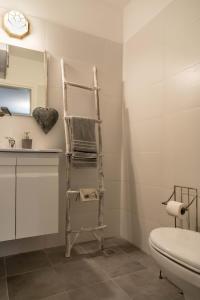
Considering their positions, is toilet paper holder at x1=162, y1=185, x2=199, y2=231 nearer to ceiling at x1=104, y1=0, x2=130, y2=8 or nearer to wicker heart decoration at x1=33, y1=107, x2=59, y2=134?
wicker heart decoration at x1=33, y1=107, x2=59, y2=134

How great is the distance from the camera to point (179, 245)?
103 cm

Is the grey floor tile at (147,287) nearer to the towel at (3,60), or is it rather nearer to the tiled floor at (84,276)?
the tiled floor at (84,276)

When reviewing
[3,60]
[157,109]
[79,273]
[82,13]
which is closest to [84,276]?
[79,273]

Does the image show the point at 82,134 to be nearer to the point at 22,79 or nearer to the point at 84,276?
the point at 22,79

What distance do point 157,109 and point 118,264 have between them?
121 centimetres

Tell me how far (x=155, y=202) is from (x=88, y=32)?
1.66 metres

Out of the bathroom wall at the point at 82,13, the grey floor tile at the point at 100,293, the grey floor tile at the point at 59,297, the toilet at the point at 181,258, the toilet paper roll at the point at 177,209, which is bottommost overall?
the grey floor tile at the point at 100,293

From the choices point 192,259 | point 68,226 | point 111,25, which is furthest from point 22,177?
point 111,25

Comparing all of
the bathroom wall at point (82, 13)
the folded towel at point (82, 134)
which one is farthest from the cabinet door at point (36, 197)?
the bathroom wall at point (82, 13)

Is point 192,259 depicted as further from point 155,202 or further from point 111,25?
point 111,25

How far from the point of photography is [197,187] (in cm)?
142

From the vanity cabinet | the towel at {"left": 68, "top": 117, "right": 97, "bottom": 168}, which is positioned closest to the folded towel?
the towel at {"left": 68, "top": 117, "right": 97, "bottom": 168}

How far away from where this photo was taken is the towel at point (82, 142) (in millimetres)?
1831

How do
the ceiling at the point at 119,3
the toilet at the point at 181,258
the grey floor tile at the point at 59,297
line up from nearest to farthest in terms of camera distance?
the toilet at the point at 181,258
the grey floor tile at the point at 59,297
the ceiling at the point at 119,3
